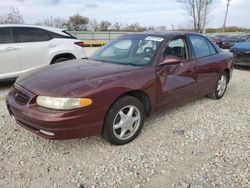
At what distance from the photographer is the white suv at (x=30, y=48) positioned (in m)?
5.61

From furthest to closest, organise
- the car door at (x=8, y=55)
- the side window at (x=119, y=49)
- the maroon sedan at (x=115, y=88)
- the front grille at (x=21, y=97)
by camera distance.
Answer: the car door at (x=8, y=55) → the side window at (x=119, y=49) → the front grille at (x=21, y=97) → the maroon sedan at (x=115, y=88)

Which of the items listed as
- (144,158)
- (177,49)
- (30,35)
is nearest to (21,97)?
(144,158)

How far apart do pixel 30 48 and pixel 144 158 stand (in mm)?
4329

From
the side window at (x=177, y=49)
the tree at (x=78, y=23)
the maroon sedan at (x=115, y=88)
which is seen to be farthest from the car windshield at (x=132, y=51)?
the tree at (x=78, y=23)

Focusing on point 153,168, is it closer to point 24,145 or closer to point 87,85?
point 87,85

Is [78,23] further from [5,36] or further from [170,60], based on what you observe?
[170,60]

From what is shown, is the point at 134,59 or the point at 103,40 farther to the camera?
the point at 103,40

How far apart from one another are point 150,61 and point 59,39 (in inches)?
146

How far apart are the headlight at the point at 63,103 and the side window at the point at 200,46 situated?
2519 mm

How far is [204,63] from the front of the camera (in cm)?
445

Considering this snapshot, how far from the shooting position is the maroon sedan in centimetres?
271

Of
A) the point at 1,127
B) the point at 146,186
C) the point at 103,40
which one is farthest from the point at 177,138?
the point at 103,40

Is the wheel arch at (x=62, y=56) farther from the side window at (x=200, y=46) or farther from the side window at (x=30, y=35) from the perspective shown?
the side window at (x=200, y=46)

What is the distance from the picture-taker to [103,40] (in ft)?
82.3
